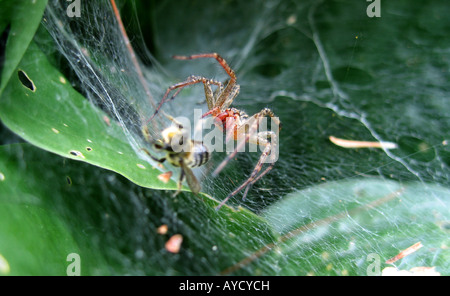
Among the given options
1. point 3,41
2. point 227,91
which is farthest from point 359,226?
point 3,41

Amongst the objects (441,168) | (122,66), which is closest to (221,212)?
(122,66)

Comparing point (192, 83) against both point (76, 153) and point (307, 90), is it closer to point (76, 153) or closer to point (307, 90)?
point (76, 153)

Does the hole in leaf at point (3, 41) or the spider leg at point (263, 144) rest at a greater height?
the hole in leaf at point (3, 41)

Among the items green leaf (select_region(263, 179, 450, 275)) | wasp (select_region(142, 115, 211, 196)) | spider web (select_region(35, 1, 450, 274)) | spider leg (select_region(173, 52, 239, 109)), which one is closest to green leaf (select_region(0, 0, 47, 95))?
spider web (select_region(35, 1, 450, 274))

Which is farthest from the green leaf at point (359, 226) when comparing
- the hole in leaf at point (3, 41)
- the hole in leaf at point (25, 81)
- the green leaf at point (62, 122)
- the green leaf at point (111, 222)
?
the hole in leaf at point (3, 41)

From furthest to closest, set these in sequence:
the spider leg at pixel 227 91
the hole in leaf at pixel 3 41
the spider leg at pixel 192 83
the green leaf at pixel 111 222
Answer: the spider leg at pixel 227 91 < the spider leg at pixel 192 83 < the hole in leaf at pixel 3 41 < the green leaf at pixel 111 222

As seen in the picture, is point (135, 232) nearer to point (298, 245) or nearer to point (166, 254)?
point (166, 254)

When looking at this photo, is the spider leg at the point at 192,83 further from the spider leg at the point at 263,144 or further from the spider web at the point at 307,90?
the spider leg at the point at 263,144
